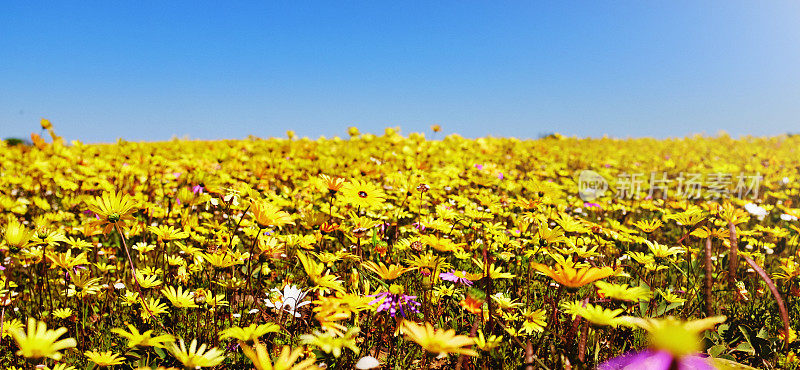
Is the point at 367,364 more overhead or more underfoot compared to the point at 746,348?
more overhead

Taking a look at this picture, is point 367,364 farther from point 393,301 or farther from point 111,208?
point 111,208

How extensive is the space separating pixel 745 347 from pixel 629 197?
3.99m

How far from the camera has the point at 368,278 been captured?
6.88ft

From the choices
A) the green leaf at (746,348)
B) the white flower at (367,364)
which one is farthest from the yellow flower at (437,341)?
the green leaf at (746,348)

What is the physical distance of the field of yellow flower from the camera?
126cm

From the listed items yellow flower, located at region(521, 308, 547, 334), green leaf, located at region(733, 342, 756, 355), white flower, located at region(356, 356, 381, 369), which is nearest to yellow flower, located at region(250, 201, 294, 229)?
white flower, located at region(356, 356, 381, 369)

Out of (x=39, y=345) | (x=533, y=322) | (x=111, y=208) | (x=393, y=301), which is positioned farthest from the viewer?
(x=533, y=322)

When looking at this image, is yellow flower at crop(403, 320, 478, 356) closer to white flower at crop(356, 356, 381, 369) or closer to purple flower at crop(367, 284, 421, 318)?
white flower at crop(356, 356, 381, 369)

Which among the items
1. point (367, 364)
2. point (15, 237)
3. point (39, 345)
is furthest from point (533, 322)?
point (15, 237)

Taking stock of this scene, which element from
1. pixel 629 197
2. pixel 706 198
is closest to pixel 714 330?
pixel 629 197

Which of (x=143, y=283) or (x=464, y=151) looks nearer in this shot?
(x=143, y=283)

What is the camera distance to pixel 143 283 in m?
1.77

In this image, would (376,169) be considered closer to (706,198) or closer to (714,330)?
(714,330)

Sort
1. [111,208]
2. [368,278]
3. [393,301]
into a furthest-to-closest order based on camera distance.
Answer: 1. [368,278]
2. [393,301]
3. [111,208]
